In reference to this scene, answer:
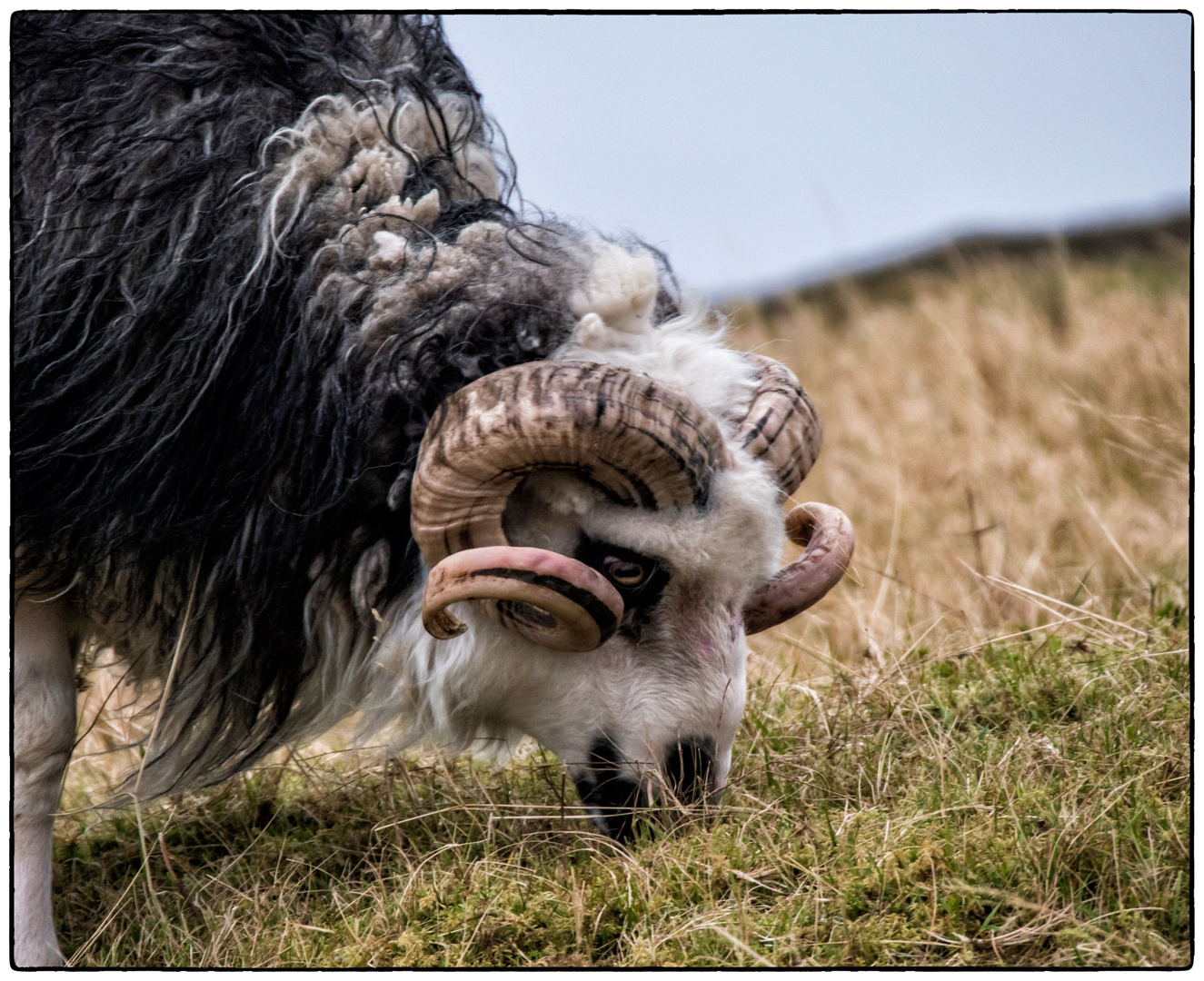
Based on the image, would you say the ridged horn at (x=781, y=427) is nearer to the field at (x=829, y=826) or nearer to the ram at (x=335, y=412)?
the ram at (x=335, y=412)

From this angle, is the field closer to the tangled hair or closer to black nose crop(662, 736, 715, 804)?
black nose crop(662, 736, 715, 804)

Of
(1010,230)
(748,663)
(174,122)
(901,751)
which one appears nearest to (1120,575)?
(748,663)

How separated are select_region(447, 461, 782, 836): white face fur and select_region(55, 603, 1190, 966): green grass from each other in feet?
0.53

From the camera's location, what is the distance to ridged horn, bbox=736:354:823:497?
346cm

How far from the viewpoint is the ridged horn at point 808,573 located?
355cm

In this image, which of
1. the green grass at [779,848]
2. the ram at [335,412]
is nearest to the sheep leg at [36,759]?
the ram at [335,412]

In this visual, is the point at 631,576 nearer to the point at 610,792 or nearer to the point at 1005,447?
the point at 610,792

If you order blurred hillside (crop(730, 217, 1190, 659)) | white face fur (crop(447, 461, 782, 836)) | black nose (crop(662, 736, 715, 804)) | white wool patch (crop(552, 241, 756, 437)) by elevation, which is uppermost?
white wool patch (crop(552, 241, 756, 437))

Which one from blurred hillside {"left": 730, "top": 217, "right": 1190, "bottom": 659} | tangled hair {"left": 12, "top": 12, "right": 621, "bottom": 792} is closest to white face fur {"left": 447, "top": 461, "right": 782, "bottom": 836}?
tangled hair {"left": 12, "top": 12, "right": 621, "bottom": 792}

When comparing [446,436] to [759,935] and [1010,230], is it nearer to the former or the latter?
[759,935]

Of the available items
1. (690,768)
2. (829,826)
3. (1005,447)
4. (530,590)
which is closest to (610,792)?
(690,768)

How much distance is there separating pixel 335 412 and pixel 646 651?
1.01m

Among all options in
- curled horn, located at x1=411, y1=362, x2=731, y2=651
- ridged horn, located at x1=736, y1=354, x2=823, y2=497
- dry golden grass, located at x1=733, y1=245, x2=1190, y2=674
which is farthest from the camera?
dry golden grass, located at x1=733, y1=245, x2=1190, y2=674

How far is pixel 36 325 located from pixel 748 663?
9.58ft
